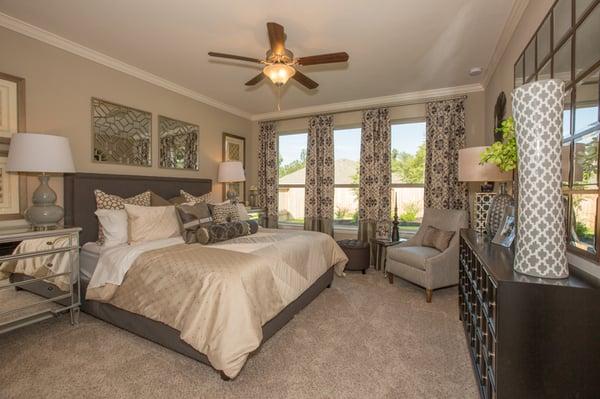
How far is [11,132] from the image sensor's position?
2.53m

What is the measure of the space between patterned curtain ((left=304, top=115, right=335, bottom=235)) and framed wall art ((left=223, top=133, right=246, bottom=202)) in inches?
51.3

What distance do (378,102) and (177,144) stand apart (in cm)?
323

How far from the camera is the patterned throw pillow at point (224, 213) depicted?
11.2 feet

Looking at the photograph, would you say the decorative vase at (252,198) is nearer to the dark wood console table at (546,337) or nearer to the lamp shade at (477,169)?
the lamp shade at (477,169)

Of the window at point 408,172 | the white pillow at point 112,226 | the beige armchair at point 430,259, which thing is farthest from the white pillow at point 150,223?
the window at point 408,172

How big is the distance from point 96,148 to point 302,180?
3.30 m

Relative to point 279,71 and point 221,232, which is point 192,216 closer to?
point 221,232

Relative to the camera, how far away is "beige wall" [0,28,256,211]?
2.62m

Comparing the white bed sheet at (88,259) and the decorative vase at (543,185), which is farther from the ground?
the decorative vase at (543,185)

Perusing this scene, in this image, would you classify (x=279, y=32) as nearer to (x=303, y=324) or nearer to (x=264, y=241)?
(x=264, y=241)

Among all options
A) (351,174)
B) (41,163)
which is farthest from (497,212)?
(41,163)

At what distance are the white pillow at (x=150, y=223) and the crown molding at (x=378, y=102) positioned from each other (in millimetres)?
3082

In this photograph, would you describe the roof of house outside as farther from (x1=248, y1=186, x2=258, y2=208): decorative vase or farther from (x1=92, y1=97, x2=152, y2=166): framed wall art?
(x1=92, y1=97, x2=152, y2=166): framed wall art

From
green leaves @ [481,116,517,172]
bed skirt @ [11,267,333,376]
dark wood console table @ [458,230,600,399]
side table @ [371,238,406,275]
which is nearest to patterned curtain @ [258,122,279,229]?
side table @ [371,238,406,275]
